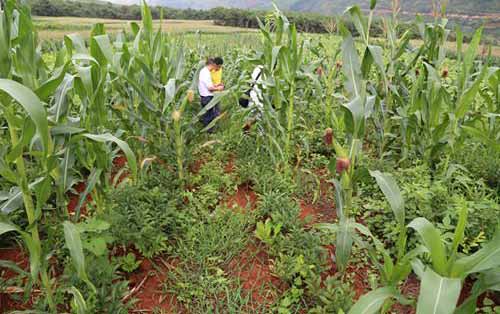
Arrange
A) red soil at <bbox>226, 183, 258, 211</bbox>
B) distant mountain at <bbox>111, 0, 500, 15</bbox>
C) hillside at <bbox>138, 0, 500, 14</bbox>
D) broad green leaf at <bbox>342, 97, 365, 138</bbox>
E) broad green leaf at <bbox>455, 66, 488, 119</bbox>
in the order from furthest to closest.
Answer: hillside at <bbox>138, 0, 500, 14</bbox> → distant mountain at <bbox>111, 0, 500, 15</bbox> → red soil at <bbox>226, 183, 258, 211</bbox> → broad green leaf at <bbox>455, 66, 488, 119</bbox> → broad green leaf at <bbox>342, 97, 365, 138</bbox>

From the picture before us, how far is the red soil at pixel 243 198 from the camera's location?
320 centimetres

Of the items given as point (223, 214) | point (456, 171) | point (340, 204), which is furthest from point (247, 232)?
point (456, 171)

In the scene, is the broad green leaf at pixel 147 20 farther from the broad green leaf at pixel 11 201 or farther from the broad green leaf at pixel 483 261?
the broad green leaf at pixel 483 261

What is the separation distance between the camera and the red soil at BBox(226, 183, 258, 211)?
3197 mm

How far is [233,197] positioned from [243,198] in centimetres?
10

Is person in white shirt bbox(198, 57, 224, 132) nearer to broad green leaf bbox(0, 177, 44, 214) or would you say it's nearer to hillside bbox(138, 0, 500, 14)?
hillside bbox(138, 0, 500, 14)

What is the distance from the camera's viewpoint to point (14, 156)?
1.57 m

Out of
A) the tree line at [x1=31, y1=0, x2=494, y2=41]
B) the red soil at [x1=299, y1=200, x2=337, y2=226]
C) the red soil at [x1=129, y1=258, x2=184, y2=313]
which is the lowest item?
the red soil at [x1=129, y1=258, x2=184, y2=313]

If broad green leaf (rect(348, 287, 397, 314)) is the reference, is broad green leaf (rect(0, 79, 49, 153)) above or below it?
above

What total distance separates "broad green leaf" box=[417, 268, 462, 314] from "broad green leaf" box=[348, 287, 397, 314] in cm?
25

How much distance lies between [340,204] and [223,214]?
40.3 inches

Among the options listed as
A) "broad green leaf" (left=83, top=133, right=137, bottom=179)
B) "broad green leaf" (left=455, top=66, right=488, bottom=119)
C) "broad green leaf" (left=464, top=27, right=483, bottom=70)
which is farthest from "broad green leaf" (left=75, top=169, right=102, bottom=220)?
"broad green leaf" (left=464, top=27, right=483, bottom=70)

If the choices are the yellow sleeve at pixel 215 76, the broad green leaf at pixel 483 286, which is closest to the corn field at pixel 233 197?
the broad green leaf at pixel 483 286

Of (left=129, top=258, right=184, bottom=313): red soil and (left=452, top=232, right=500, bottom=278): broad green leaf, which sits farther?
(left=129, top=258, right=184, bottom=313): red soil
